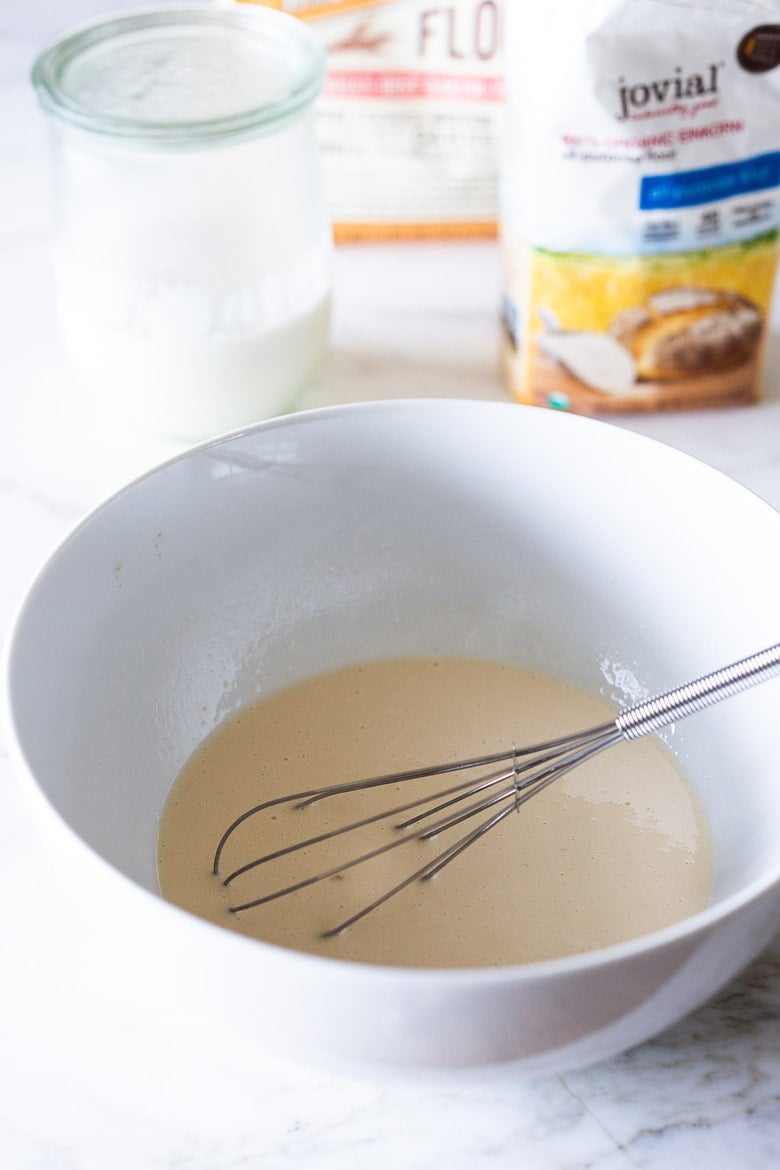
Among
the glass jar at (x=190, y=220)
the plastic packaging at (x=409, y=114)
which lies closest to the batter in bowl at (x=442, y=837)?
the glass jar at (x=190, y=220)

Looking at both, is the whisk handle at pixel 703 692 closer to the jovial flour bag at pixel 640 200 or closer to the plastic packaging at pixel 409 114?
the jovial flour bag at pixel 640 200

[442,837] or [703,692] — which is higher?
[703,692]

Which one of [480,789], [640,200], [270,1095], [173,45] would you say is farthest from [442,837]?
[173,45]

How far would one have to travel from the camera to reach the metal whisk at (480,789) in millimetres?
563

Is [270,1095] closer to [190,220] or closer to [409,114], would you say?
[190,220]

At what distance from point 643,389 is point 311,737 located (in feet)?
1.28

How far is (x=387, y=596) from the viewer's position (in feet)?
2.64

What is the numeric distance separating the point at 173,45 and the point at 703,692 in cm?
63

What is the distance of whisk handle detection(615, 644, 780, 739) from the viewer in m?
0.55

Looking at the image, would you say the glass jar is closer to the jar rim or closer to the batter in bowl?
the jar rim

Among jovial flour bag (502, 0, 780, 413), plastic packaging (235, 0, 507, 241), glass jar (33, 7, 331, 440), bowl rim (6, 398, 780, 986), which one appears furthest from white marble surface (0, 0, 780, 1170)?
plastic packaging (235, 0, 507, 241)

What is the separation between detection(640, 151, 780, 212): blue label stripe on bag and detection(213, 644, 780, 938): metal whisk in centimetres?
37

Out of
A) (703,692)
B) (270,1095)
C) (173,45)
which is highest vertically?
(173,45)

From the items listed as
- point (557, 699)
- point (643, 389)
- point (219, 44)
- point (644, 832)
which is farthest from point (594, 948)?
point (219, 44)
